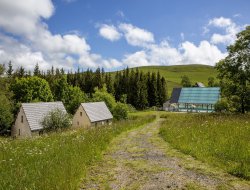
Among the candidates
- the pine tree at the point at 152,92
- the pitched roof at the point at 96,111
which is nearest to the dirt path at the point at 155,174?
the pitched roof at the point at 96,111

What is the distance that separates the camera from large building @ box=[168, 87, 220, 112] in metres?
85.1

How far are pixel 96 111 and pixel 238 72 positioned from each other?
1236 inches

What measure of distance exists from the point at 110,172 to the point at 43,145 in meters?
5.02

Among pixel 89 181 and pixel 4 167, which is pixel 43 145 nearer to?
pixel 4 167

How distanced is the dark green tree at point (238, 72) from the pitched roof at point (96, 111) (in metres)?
27.2

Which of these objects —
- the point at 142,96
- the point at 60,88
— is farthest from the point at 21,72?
the point at 142,96

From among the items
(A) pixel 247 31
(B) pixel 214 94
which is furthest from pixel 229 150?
(B) pixel 214 94

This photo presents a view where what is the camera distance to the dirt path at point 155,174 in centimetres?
771

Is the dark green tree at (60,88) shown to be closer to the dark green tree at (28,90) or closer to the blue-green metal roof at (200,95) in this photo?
the dark green tree at (28,90)

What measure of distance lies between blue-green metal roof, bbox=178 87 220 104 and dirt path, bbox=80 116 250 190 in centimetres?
7651

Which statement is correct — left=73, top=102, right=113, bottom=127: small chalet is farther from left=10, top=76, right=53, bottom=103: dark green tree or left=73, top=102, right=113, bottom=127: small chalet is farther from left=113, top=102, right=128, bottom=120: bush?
left=10, top=76, right=53, bottom=103: dark green tree

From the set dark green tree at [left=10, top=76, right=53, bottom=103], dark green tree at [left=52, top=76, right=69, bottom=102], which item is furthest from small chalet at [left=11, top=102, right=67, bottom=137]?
dark green tree at [left=52, top=76, right=69, bottom=102]

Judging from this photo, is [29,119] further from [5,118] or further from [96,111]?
[96,111]

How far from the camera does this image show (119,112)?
2431 inches
